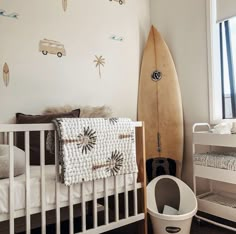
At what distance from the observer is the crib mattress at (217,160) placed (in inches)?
70.8

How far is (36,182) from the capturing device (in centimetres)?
139

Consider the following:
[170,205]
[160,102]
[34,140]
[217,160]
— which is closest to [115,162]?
[34,140]

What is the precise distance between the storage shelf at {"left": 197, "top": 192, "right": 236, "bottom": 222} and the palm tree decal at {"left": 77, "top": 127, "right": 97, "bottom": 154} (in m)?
1.04

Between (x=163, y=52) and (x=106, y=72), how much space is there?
0.59 meters

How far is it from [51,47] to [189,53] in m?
1.24

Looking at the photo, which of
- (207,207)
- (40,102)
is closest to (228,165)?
(207,207)

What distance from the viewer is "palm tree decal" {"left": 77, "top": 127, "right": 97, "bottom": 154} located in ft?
4.77

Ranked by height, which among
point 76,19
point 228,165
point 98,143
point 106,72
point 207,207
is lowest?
point 207,207

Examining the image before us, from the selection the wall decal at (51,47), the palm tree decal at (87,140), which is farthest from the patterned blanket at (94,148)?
the wall decal at (51,47)

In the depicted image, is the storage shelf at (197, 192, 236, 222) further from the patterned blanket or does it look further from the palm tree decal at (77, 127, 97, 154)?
the palm tree decal at (77, 127, 97, 154)

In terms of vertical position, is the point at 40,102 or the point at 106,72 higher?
the point at 106,72

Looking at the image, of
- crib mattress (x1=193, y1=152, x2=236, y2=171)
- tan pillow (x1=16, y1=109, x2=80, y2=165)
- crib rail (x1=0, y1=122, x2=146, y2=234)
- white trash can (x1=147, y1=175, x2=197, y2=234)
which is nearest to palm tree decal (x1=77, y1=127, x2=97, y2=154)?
crib rail (x1=0, y1=122, x2=146, y2=234)

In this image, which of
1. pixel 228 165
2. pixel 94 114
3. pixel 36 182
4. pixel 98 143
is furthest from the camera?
pixel 94 114

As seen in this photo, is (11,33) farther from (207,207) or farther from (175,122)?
(207,207)
